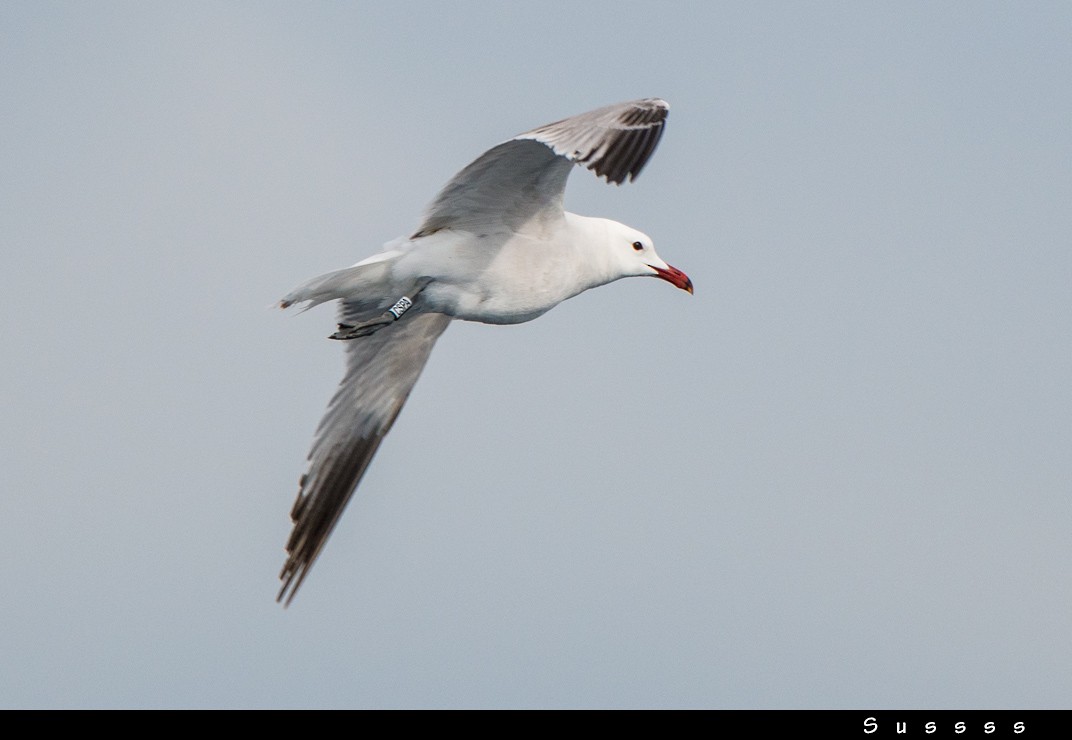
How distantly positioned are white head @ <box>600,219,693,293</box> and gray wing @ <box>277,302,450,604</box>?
1705mm

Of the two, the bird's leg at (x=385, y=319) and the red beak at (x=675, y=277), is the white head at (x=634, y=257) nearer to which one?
the red beak at (x=675, y=277)

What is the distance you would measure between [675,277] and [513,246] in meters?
1.55

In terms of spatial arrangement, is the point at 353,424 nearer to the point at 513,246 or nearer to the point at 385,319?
the point at 385,319

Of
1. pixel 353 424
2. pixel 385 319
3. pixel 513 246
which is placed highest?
pixel 513 246

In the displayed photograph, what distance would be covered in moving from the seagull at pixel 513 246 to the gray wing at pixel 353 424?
18 cm

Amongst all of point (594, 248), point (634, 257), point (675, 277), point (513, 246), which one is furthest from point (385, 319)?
point (675, 277)

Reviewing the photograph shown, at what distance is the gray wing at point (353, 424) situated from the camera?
1244cm

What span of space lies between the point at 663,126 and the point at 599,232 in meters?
1.60

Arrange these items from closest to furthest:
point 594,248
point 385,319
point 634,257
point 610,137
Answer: point 610,137 → point 385,319 → point 594,248 → point 634,257

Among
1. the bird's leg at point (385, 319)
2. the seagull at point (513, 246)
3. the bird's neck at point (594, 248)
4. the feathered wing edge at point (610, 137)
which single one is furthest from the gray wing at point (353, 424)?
the feathered wing edge at point (610, 137)

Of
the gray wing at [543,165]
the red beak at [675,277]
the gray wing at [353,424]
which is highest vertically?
the gray wing at [543,165]

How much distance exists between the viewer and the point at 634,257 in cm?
1140

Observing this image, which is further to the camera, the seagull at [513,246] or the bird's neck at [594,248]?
the bird's neck at [594,248]

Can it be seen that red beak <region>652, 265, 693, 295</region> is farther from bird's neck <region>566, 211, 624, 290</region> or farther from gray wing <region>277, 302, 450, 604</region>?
gray wing <region>277, 302, 450, 604</region>
